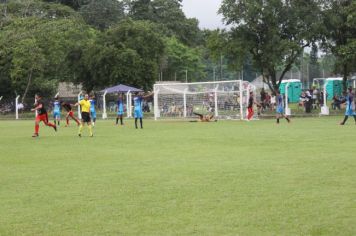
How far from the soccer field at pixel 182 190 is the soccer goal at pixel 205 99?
18891 mm

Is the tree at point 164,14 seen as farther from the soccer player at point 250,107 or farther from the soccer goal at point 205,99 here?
the soccer player at point 250,107

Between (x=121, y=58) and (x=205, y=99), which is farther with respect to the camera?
(x=121, y=58)

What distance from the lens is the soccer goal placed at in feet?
121

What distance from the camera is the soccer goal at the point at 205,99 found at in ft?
121

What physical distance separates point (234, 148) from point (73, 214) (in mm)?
9457

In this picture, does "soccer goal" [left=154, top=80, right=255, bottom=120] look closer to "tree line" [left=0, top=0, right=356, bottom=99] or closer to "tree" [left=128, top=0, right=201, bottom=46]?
"tree line" [left=0, top=0, right=356, bottom=99]

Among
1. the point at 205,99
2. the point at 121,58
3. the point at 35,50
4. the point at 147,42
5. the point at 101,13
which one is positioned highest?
the point at 101,13

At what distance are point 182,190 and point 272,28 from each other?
32.1m

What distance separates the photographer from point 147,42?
181 feet

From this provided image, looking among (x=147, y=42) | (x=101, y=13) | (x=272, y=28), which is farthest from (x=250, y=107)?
(x=101, y=13)

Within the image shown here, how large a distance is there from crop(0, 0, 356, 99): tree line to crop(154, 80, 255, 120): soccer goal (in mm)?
4655

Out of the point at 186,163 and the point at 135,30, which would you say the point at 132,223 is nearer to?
the point at 186,163

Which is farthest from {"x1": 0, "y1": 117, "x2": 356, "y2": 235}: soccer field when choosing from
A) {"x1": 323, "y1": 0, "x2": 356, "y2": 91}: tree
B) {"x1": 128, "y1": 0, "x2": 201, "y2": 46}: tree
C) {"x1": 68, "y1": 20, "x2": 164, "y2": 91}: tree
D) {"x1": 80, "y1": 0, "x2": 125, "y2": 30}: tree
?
{"x1": 128, "y1": 0, "x2": 201, "y2": 46}: tree

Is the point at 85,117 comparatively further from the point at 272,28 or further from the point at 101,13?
the point at 101,13
